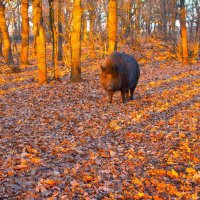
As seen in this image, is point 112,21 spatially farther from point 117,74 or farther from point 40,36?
point 117,74

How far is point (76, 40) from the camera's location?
16.6 metres

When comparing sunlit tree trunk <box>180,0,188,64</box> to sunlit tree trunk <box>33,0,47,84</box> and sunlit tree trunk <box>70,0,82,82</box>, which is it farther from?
sunlit tree trunk <box>33,0,47,84</box>

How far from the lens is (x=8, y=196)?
5.36m

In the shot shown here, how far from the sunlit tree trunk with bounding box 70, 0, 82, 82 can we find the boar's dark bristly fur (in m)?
4.06

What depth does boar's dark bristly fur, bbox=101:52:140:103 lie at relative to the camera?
12.2m

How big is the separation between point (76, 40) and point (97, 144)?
931cm

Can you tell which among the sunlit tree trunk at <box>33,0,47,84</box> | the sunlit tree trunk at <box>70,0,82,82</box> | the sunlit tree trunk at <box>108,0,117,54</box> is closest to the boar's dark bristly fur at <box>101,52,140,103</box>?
the sunlit tree trunk at <box>70,0,82,82</box>

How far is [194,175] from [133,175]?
45.1 inches

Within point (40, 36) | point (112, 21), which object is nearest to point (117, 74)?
point (40, 36)

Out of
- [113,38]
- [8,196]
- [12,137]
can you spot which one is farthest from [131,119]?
[113,38]

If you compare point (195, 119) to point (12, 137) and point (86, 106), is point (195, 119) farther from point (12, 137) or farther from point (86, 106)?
point (12, 137)

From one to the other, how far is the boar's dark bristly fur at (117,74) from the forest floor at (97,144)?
2.27 feet

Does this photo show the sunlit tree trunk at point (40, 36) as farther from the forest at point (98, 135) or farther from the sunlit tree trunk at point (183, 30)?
the sunlit tree trunk at point (183, 30)

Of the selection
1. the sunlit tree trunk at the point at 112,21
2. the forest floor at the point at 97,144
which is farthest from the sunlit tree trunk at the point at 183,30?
the forest floor at the point at 97,144
